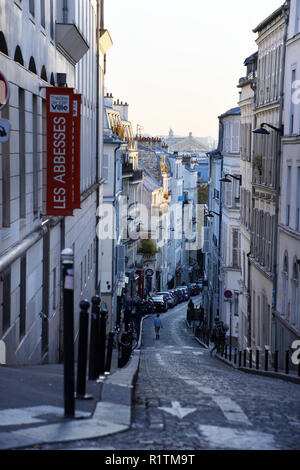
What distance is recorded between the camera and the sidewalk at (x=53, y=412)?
6.61 meters

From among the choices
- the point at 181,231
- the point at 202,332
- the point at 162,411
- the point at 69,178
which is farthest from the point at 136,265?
the point at 162,411

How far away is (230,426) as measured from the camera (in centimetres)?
777

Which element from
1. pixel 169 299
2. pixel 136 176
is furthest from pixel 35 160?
pixel 169 299

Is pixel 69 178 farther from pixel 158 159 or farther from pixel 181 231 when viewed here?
pixel 181 231

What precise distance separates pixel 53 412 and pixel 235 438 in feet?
5.16

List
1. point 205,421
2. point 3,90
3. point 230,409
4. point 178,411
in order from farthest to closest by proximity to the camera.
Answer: point 230,409 < point 3,90 < point 178,411 < point 205,421

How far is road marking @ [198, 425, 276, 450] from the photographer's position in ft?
22.3

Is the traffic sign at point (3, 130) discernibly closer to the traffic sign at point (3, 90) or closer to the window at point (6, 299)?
the traffic sign at point (3, 90)

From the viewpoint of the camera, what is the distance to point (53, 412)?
7609mm

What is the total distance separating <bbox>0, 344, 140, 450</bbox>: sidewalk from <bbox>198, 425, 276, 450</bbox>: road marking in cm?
68

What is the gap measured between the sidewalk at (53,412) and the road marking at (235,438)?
0.68m

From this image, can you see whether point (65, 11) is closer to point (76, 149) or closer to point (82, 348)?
point (76, 149)

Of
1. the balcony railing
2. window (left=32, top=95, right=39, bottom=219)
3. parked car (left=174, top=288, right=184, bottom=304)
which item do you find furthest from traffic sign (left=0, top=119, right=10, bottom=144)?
parked car (left=174, top=288, right=184, bottom=304)

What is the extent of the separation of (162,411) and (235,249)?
145 ft
